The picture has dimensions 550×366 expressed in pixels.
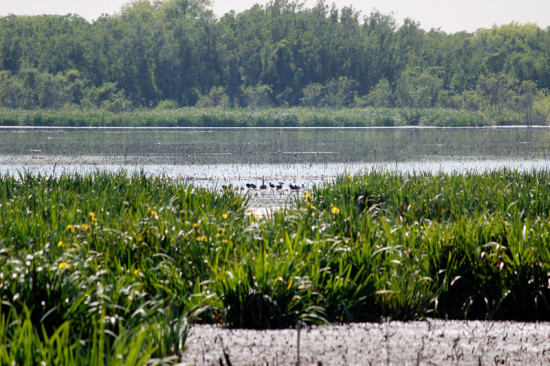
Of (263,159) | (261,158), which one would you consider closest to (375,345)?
(263,159)

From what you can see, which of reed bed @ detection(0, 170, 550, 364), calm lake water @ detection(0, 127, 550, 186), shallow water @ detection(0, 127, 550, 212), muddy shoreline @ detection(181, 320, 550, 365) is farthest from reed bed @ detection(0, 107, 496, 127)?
muddy shoreline @ detection(181, 320, 550, 365)

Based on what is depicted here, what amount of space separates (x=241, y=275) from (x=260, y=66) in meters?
101

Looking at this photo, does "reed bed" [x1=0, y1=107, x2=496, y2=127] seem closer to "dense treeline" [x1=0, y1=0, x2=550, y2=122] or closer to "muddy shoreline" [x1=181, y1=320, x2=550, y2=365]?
"dense treeline" [x1=0, y1=0, x2=550, y2=122]

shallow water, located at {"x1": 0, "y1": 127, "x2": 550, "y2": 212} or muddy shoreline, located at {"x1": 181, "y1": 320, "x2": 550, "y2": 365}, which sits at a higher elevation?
muddy shoreline, located at {"x1": 181, "y1": 320, "x2": 550, "y2": 365}

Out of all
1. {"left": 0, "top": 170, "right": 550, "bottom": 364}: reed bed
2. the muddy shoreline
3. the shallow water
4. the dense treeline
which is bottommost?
the shallow water

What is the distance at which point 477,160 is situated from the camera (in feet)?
104

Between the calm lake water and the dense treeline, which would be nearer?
the calm lake water

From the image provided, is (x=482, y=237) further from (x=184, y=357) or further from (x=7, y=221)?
(x=7, y=221)

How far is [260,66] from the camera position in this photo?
347ft

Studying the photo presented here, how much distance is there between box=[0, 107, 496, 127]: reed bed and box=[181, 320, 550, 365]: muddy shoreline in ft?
223

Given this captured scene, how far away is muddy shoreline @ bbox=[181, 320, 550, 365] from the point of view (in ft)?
18.2

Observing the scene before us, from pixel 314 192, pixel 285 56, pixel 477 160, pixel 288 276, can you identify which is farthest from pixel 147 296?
pixel 285 56

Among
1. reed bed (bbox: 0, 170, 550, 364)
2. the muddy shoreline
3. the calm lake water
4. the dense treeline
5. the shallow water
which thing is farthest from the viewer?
the dense treeline

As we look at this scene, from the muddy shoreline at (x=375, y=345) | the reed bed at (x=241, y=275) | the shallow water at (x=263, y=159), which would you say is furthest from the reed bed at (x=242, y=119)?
the muddy shoreline at (x=375, y=345)
